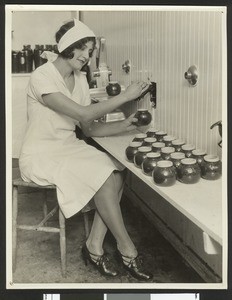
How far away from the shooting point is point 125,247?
1.68m

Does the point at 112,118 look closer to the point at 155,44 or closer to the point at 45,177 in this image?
the point at 155,44

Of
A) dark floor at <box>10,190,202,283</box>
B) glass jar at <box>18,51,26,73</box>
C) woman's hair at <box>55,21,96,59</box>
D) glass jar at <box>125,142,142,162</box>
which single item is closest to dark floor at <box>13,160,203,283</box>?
dark floor at <box>10,190,202,283</box>

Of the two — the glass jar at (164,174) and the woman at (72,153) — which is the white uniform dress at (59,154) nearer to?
the woman at (72,153)

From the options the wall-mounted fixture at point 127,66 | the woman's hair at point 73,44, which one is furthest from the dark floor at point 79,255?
the woman's hair at point 73,44

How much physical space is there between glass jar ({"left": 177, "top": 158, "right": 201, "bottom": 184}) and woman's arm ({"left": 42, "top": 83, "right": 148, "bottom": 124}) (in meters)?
0.36

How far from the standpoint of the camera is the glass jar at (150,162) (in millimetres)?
1462

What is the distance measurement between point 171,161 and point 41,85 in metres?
0.57

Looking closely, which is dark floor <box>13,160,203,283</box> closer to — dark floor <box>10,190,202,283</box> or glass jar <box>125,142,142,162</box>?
dark floor <box>10,190,202,283</box>

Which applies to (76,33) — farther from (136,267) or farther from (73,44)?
(136,267)

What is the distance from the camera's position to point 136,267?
65.5 inches

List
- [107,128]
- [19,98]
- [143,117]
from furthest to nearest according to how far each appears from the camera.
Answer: [19,98], [107,128], [143,117]

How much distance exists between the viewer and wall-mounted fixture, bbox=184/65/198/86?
5.16 feet

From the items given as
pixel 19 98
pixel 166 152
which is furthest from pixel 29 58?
pixel 166 152

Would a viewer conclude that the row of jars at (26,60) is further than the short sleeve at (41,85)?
Yes
